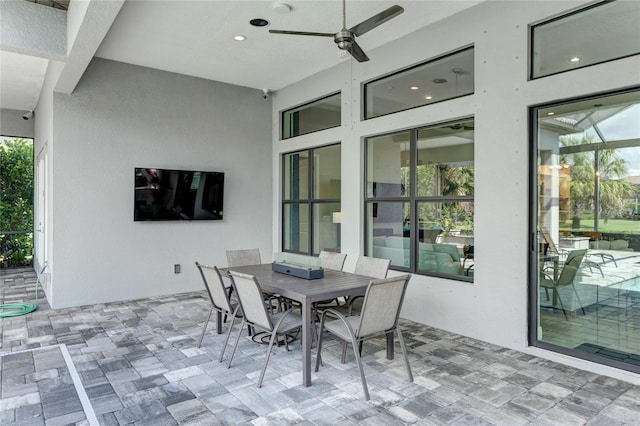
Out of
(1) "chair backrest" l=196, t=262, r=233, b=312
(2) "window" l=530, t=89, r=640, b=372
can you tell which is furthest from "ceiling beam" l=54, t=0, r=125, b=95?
(2) "window" l=530, t=89, r=640, b=372

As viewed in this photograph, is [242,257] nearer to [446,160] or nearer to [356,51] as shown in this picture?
[446,160]

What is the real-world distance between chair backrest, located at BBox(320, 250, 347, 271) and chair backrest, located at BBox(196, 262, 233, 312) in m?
1.34

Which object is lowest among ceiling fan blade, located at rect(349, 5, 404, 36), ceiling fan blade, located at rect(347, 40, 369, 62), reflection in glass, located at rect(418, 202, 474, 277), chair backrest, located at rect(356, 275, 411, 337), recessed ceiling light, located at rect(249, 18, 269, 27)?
chair backrest, located at rect(356, 275, 411, 337)

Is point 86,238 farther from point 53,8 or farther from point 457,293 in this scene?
point 457,293

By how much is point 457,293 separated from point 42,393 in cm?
370

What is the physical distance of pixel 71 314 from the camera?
5.11 meters

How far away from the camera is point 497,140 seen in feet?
13.1

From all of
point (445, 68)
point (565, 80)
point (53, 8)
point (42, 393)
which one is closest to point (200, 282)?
point (42, 393)

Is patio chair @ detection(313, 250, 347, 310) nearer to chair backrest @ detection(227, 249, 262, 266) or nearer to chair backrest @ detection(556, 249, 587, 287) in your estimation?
chair backrest @ detection(227, 249, 262, 266)

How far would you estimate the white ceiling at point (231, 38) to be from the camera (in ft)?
13.6

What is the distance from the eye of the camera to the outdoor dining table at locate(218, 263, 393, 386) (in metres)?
3.08

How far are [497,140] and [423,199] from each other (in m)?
1.08

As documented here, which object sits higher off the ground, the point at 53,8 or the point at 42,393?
the point at 53,8

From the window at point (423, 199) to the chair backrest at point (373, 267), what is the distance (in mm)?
879
